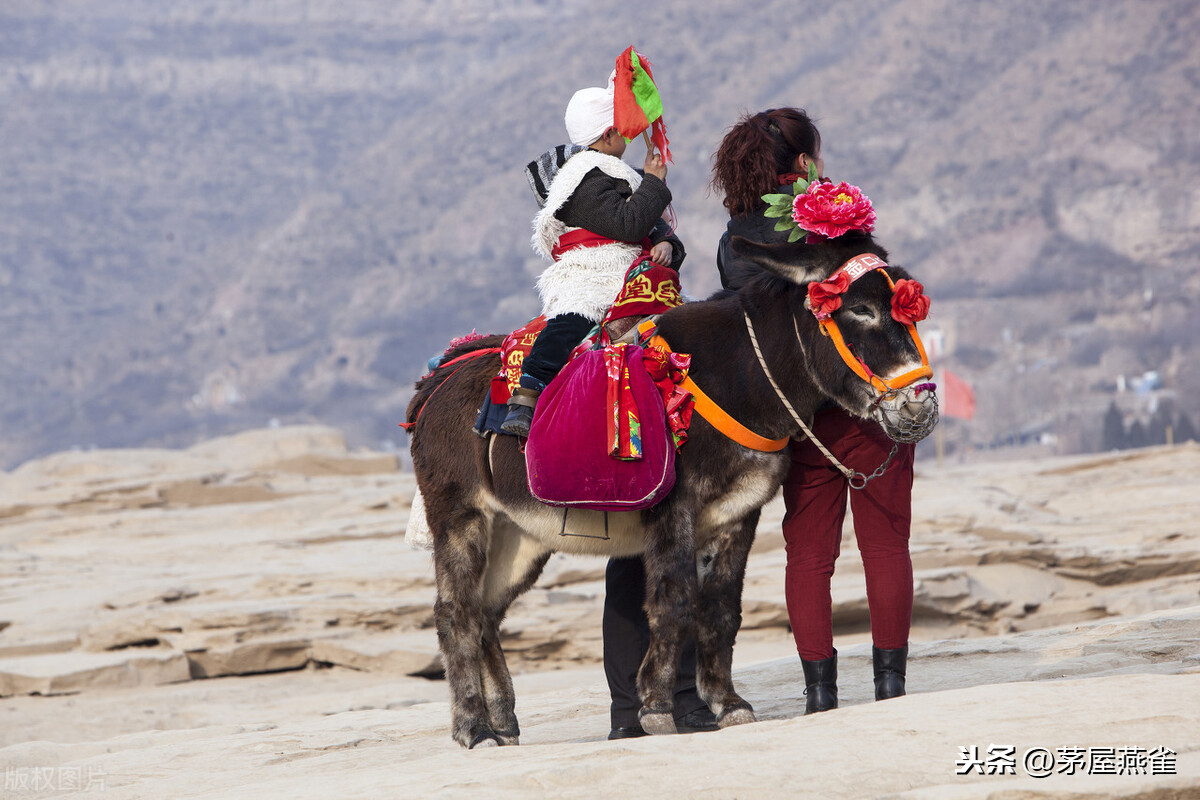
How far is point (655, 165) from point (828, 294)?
1058mm

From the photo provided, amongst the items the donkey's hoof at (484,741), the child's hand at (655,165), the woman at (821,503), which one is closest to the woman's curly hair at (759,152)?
the woman at (821,503)

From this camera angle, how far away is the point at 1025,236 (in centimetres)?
11019

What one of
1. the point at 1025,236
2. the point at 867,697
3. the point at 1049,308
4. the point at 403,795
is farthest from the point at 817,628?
the point at 1025,236

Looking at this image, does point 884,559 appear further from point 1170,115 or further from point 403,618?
point 1170,115

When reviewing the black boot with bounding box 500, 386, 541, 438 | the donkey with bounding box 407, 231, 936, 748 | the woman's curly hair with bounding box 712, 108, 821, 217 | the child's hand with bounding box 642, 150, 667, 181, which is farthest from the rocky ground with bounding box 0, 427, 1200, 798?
the child's hand with bounding box 642, 150, 667, 181

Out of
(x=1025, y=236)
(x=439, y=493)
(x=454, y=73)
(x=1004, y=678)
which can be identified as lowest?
(x=1004, y=678)

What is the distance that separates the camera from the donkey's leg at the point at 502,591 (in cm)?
588

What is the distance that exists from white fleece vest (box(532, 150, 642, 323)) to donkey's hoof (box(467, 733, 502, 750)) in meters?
1.78

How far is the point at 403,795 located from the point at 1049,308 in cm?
10595

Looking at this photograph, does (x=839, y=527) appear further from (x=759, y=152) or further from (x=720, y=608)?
(x=759, y=152)

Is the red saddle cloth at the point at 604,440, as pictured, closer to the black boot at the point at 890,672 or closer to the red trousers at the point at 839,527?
the red trousers at the point at 839,527

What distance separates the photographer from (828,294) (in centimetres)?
502

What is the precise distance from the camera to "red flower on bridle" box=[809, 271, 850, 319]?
16.4ft

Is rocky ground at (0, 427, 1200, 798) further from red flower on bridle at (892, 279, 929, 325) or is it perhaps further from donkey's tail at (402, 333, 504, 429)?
donkey's tail at (402, 333, 504, 429)
